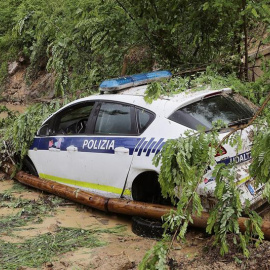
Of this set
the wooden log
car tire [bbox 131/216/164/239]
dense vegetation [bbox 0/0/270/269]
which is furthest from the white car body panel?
car tire [bbox 131/216/164/239]

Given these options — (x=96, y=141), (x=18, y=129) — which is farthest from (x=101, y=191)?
(x=18, y=129)

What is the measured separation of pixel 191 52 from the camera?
333 inches

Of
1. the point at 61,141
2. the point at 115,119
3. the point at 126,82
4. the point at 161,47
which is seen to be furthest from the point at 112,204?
the point at 161,47

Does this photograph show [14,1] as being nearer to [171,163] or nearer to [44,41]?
[44,41]

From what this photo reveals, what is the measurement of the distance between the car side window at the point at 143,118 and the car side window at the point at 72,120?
103cm

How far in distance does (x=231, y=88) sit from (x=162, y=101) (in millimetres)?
954

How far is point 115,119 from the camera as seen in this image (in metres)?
5.34

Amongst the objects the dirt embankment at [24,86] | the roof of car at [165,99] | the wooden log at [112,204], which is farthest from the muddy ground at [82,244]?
the dirt embankment at [24,86]

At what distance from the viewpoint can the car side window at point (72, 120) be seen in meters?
5.92

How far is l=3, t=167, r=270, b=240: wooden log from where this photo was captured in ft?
15.0

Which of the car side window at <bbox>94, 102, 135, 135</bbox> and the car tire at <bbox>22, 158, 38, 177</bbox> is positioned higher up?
the car side window at <bbox>94, 102, 135, 135</bbox>

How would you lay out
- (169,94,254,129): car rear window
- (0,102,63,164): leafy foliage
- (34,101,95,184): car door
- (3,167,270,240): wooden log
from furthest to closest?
(0,102,63,164): leafy foliage, (34,101,95,184): car door, (169,94,254,129): car rear window, (3,167,270,240): wooden log

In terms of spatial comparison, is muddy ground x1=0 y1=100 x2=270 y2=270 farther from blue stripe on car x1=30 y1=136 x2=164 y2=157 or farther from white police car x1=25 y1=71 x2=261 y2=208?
blue stripe on car x1=30 y1=136 x2=164 y2=157

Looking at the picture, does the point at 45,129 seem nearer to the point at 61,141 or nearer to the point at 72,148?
the point at 61,141
